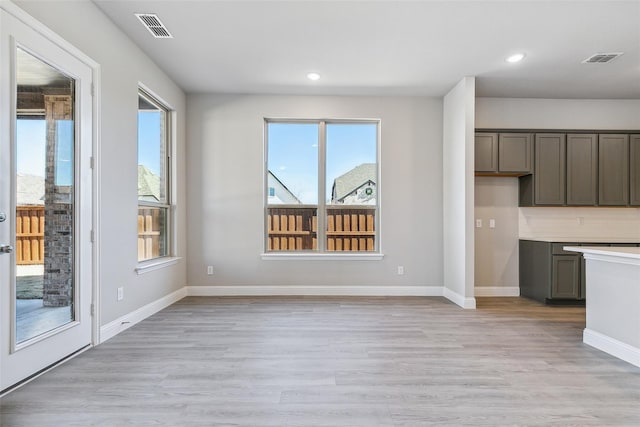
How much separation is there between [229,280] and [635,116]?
6264mm

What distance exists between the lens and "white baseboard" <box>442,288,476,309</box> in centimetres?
425

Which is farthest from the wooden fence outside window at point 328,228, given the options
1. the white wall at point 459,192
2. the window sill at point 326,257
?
the white wall at point 459,192

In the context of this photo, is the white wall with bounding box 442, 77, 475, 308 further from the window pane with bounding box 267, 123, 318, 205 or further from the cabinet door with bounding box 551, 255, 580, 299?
the window pane with bounding box 267, 123, 318, 205

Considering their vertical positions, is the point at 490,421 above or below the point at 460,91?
below

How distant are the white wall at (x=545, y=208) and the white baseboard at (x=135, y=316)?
4164mm

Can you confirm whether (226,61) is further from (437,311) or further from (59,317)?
(437,311)

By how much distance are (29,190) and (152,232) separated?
1883 mm

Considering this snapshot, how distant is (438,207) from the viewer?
502 cm

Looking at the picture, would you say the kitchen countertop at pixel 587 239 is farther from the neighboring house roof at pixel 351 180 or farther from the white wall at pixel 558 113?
the neighboring house roof at pixel 351 180

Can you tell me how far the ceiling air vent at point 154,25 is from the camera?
3023 mm

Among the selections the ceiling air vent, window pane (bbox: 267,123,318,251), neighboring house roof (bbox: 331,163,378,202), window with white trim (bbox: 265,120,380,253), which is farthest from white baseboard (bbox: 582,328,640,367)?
the ceiling air vent

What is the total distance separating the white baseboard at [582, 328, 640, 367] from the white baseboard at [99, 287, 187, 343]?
4.16m

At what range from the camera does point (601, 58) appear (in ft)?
12.3

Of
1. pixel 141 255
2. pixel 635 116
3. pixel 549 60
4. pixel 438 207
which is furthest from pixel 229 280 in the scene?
pixel 635 116
